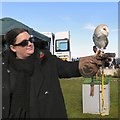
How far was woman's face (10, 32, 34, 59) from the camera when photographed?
2.31 m

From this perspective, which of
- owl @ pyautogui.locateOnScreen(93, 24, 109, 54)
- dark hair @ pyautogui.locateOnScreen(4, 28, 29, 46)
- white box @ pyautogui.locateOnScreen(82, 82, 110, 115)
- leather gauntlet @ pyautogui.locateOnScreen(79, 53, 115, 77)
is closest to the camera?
leather gauntlet @ pyautogui.locateOnScreen(79, 53, 115, 77)

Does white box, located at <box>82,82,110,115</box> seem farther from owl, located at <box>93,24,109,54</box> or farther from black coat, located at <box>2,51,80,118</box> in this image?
black coat, located at <box>2,51,80,118</box>

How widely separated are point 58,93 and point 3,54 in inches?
22.6

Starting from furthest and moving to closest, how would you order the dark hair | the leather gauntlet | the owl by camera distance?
1. the owl
2. the dark hair
3. the leather gauntlet

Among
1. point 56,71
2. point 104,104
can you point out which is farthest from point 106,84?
point 56,71

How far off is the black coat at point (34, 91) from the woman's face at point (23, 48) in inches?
2.9

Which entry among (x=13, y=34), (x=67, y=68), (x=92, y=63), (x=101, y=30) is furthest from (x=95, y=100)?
(x=13, y=34)

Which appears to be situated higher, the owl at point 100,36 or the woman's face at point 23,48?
the owl at point 100,36

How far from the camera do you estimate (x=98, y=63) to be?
89.4 inches

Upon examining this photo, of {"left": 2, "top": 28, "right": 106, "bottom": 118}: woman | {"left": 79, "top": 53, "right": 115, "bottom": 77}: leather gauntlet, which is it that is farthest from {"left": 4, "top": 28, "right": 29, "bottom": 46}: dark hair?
{"left": 79, "top": 53, "right": 115, "bottom": 77}: leather gauntlet

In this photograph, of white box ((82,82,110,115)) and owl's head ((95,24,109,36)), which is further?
white box ((82,82,110,115))

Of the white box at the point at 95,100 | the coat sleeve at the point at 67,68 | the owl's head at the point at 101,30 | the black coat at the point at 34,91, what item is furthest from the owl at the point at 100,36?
the white box at the point at 95,100

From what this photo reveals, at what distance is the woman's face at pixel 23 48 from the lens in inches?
90.8

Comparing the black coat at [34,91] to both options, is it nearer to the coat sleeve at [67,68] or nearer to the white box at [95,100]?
the coat sleeve at [67,68]
